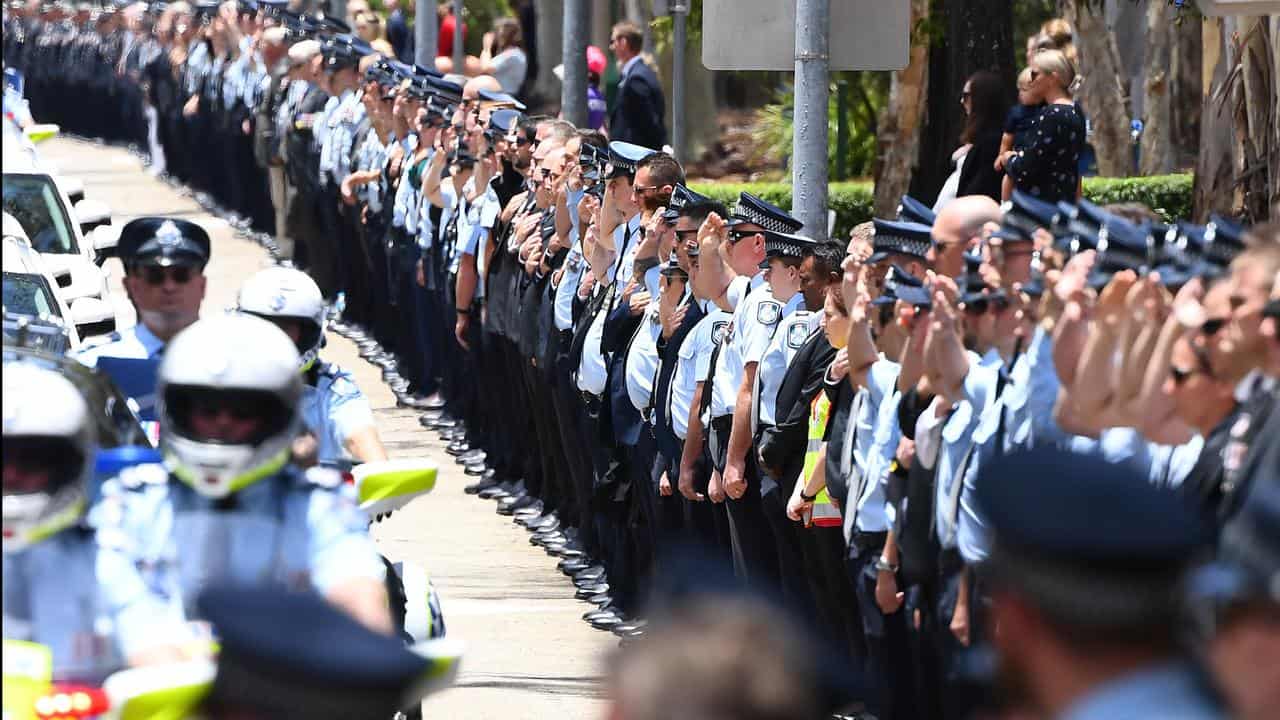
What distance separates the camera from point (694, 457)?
10.0 meters

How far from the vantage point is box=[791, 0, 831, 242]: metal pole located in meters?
9.85

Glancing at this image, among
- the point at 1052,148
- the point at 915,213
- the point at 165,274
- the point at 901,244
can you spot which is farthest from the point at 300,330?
the point at 1052,148

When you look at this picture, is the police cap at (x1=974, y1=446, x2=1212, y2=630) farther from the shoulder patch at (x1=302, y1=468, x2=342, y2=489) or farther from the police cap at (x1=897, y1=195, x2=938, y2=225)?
the police cap at (x1=897, y1=195, x2=938, y2=225)

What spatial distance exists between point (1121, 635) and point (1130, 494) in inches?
7.5

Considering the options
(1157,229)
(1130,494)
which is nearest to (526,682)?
(1157,229)

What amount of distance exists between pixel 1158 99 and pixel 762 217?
2101 centimetres

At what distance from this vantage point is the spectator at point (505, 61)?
2270 cm

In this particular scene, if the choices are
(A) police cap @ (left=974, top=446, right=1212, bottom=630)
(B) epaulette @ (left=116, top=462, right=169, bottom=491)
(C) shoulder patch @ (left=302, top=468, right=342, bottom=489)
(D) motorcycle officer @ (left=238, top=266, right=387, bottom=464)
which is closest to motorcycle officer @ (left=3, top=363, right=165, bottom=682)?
(B) epaulette @ (left=116, top=462, right=169, bottom=491)

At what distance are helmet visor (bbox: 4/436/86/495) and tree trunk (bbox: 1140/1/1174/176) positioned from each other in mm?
24865

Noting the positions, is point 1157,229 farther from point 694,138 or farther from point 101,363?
point 694,138

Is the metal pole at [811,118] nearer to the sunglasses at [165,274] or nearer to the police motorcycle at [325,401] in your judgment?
the police motorcycle at [325,401]

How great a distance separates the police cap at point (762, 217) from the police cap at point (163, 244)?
9.33 ft

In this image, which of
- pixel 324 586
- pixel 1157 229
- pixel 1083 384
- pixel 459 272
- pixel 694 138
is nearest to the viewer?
pixel 324 586

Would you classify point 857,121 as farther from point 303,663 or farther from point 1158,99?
point 303,663
